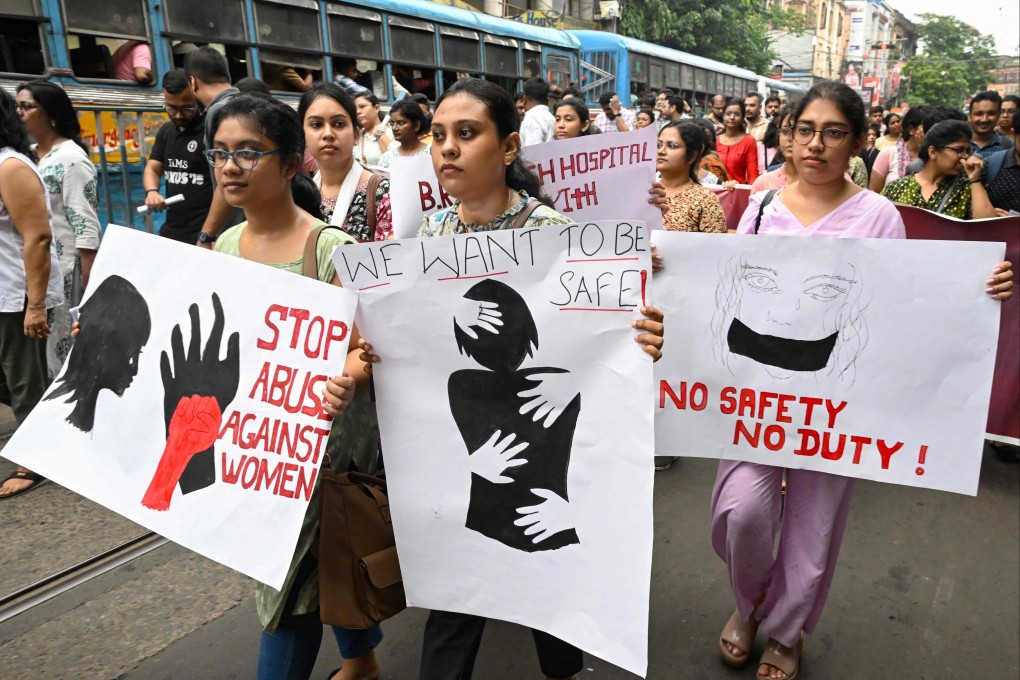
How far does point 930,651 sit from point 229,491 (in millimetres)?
2391

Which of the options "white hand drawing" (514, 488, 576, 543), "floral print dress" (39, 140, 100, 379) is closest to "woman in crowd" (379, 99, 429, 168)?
"floral print dress" (39, 140, 100, 379)

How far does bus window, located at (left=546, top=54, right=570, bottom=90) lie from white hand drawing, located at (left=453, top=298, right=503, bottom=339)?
12.3 metres

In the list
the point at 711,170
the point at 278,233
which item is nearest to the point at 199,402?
the point at 278,233

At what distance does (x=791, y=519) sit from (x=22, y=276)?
3437 millimetres

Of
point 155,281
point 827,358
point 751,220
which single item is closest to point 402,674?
point 155,281

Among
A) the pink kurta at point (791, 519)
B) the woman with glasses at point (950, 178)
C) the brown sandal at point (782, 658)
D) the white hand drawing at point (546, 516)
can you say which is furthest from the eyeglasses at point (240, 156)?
the woman with glasses at point (950, 178)

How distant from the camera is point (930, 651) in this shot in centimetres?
274

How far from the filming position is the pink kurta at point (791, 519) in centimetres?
242

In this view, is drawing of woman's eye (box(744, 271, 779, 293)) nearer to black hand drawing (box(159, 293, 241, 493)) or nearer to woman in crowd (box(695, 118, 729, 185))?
black hand drawing (box(159, 293, 241, 493))

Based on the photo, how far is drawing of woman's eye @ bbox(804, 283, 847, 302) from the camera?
2299 mm

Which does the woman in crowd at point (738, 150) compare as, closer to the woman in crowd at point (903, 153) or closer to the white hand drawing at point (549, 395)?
the woman in crowd at point (903, 153)

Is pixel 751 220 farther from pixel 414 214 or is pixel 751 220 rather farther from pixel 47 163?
pixel 47 163

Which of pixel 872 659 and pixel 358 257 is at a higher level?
pixel 358 257

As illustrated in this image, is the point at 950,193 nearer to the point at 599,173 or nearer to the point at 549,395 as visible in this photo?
the point at 599,173
